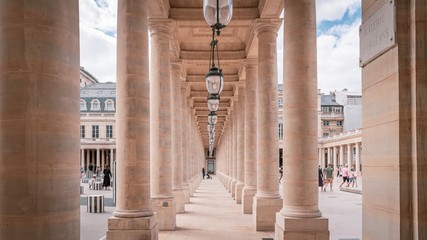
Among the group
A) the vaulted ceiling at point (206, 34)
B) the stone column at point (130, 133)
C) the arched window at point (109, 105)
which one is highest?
the arched window at point (109, 105)

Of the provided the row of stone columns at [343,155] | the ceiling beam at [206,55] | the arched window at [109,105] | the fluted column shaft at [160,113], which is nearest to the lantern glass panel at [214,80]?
the fluted column shaft at [160,113]

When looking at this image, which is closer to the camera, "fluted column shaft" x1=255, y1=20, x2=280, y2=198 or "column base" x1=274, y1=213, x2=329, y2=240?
"column base" x1=274, y1=213, x2=329, y2=240

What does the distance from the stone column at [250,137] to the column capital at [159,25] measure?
6795 mm

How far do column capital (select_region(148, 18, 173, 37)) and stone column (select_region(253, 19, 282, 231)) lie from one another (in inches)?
148

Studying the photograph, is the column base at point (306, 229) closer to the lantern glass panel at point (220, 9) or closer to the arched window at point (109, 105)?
the lantern glass panel at point (220, 9)

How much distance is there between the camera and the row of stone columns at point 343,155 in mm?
71312

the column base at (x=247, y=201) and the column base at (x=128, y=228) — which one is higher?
the column base at (x=128, y=228)

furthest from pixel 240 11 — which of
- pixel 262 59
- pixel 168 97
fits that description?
pixel 168 97

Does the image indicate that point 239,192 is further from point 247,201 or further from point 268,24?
point 268,24

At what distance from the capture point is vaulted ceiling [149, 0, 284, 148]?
16359 millimetres

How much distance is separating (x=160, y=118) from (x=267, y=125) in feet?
14.4

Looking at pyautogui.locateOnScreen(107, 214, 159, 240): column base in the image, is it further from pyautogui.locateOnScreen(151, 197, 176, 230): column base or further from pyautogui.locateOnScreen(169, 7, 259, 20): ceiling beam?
pyautogui.locateOnScreen(169, 7, 259, 20): ceiling beam

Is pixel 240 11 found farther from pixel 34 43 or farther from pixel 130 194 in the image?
pixel 34 43

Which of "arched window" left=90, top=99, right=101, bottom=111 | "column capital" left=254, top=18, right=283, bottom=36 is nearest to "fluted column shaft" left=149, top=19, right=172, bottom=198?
"column capital" left=254, top=18, right=283, bottom=36
